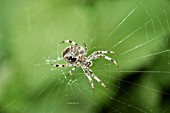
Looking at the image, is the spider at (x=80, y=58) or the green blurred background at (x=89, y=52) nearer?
the green blurred background at (x=89, y=52)

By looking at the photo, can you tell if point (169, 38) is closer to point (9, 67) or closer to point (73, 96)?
point (73, 96)

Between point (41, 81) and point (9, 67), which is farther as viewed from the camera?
point (9, 67)

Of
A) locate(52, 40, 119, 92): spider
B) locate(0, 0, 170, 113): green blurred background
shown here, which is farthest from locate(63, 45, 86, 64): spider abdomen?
locate(0, 0, 170, 113): green blurred background

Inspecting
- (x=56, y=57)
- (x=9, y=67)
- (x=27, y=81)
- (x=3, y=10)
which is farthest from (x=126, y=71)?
(x=3, y=10)

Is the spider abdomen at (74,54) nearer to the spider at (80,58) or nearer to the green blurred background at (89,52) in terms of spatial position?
the spider at (80,58)

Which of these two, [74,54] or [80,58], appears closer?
[74,54]

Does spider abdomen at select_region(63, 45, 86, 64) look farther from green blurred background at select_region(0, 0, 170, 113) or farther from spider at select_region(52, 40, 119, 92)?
green blurred background at select_region(0, 0, 170, 113)

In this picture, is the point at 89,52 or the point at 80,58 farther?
the point at 80,58

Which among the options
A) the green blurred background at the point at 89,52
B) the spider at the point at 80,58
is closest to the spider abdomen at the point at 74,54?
the spider at the point at 80,58
